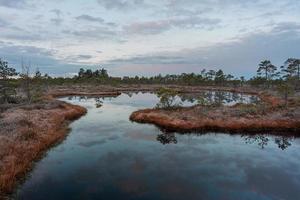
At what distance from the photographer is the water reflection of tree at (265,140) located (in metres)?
34.4

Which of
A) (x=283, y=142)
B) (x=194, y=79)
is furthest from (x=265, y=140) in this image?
(x=194, y=79)

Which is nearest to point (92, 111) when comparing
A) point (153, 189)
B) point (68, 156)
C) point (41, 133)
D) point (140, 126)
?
point (140, 126)

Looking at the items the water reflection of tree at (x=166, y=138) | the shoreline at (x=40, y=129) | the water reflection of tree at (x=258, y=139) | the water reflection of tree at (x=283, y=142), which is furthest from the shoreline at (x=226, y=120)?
the water reflection of tree at (x=283, y=142)

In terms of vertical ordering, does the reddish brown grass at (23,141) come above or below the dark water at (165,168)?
above

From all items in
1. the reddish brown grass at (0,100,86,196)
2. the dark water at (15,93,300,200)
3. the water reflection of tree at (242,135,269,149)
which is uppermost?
the reddish brown grass at (0,100,86,196)

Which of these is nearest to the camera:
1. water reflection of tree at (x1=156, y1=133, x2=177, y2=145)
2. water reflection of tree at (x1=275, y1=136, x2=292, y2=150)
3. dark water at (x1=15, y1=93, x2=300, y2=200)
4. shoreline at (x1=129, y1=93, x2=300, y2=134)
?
dark water at (x1=15, y1=93, x2=300, y2=200)

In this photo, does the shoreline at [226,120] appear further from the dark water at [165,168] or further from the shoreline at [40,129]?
the dark water at [165,168]

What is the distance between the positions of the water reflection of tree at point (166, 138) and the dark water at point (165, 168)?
124 millimetres

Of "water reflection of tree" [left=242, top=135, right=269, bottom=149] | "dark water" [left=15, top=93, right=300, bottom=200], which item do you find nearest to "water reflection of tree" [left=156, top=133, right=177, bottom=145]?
"dark water" [left=15, top=93, right=300, bottom=200]

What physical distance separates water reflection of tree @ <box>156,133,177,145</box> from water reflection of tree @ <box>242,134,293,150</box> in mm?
8913

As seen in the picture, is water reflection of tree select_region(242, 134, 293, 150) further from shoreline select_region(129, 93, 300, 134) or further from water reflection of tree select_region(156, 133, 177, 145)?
water reflection of tree select_region(156, 133, 177, 145)

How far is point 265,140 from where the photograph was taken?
36.5 meters

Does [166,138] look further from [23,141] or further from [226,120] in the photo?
[23,141]

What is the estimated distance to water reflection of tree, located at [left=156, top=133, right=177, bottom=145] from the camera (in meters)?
35.5
